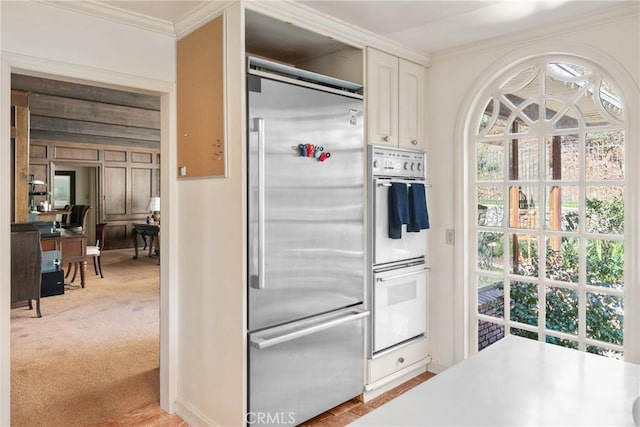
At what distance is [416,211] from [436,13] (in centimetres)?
126

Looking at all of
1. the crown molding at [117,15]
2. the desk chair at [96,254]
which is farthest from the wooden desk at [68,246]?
the crown molding at [117,15]

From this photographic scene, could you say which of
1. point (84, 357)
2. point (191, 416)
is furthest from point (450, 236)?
point (84, 357)

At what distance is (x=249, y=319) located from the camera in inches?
89.0

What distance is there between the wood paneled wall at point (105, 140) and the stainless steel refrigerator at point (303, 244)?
490 centimetres

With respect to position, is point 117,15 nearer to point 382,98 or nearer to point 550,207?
point 382,98

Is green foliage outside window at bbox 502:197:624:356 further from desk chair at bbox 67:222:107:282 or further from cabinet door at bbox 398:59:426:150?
desk chair at bbox 67:222:107:282

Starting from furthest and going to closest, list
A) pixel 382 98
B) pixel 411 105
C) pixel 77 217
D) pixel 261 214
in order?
pixel 77 217 < pixel 411 105 < pixel 382 98 < pixel 261 214

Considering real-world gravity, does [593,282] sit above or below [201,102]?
below

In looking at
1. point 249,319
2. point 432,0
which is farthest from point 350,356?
point 432,0

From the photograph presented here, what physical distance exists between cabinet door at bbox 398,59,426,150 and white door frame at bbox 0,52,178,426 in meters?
1.55

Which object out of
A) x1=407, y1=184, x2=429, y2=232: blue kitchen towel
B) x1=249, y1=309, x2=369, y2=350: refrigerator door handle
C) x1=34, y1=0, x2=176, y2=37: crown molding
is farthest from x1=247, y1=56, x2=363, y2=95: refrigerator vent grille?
x1=249, y1=309, x2=369, y2=350: refrigerator door handle

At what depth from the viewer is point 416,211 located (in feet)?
9.98

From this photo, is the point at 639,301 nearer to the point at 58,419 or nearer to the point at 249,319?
the point at 249,319

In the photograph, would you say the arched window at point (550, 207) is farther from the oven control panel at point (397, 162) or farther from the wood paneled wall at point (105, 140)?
the wood paneled wall at point (105, 140)
